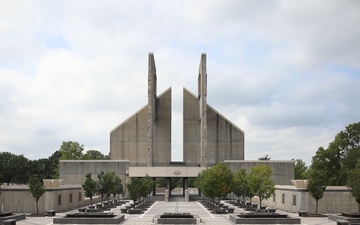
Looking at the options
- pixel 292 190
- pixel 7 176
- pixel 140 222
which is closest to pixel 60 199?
pixel 140 222

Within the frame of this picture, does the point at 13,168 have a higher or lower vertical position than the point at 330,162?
lower

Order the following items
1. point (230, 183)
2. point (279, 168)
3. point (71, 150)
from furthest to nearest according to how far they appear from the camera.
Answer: point (71, 150), point (279, 168), point (230, 183)

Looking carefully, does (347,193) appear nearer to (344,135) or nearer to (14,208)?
(344,135)

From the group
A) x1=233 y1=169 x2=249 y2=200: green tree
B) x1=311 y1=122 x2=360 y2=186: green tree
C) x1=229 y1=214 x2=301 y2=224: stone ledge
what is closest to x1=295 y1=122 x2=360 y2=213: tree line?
x1=311 y1=122 x2=360 y2=186: green tree

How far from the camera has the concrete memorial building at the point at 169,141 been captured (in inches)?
2963

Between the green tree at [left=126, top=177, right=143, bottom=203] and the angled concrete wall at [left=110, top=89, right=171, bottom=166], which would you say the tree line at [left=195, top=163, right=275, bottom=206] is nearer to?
the green tree at [left=126, top=177, right=143, bottom=203]

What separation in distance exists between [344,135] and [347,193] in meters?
27.7

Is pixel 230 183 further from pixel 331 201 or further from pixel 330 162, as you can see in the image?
pixel 330 162

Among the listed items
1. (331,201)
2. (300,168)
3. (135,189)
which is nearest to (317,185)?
(331,201)

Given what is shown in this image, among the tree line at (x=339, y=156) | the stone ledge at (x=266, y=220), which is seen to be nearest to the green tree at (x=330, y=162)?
the tree line at (x=339, y=156)

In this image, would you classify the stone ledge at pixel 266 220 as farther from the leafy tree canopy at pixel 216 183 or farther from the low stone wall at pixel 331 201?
the leafy tree canopy at pixel 216 183

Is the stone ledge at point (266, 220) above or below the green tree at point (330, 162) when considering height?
below

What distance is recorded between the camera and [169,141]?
85.6 meters

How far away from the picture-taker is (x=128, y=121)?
3300 inches
